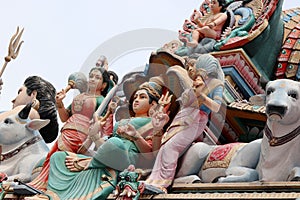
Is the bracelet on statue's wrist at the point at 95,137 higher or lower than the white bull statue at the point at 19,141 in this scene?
higher

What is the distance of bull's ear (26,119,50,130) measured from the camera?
10.8 m

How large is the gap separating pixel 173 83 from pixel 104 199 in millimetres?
1700

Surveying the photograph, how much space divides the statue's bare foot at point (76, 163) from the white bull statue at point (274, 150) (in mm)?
1459

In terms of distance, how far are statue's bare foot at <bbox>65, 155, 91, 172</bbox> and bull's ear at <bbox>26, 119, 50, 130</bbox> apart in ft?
2.95

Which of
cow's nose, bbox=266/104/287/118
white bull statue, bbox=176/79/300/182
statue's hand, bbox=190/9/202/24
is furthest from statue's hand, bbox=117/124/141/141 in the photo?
statue's hand, bbox=190/9/202/24

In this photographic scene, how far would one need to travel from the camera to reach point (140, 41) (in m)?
10.6

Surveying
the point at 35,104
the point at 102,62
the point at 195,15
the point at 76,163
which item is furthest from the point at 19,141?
the point at 195,15

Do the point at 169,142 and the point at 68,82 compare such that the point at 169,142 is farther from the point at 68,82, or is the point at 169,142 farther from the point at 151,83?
the point at 68,82

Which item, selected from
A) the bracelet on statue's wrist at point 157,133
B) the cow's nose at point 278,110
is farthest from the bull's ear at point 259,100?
the bracelet on statue's wrist at point 157,133

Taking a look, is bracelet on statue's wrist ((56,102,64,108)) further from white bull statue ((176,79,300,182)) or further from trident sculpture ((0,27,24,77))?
white bull statue ((176,79,300,182))

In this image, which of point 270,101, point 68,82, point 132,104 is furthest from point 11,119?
point 270,101

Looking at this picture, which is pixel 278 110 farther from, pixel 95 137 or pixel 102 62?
pixel 102 62

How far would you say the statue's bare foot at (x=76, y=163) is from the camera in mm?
9922

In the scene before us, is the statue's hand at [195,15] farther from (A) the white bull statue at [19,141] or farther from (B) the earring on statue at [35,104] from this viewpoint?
(A) the white bull statue at [19,141]
